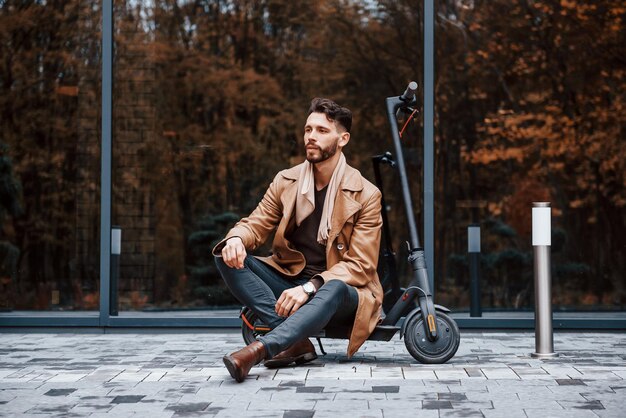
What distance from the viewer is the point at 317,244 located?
6223 millimetres

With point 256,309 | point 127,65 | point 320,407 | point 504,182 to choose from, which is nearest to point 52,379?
point 256,309

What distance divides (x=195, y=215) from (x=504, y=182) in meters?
2.77

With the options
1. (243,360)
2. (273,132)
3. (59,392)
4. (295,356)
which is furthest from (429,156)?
(59,392)

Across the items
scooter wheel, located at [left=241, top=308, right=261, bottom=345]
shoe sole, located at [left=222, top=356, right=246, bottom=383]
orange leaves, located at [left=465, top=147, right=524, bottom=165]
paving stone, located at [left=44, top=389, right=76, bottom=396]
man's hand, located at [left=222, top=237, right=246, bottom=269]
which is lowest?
paving stone, located at [left=44, top=389, right=76, bottom=396]

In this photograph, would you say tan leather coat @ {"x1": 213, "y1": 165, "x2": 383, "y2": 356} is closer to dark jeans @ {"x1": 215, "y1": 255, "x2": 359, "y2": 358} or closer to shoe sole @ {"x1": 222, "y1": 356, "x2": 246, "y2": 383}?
dark jeans @ {"x1": 215, "y1": 255, "x2": 359, "y2": 358}

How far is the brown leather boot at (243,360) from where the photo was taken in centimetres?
523

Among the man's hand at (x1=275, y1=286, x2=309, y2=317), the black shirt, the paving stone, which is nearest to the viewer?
the paving stone

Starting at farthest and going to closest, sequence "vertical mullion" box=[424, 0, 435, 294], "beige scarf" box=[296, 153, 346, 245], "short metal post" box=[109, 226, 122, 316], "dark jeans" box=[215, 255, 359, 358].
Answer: "short metal post" box=[109, 226, 122, 316], "vertical mullion" box=[424, 0, 435, 294], "beige scarf" box=[296, 153, 346, 245], "dark jeans" box=[215, 255, 359, 358]

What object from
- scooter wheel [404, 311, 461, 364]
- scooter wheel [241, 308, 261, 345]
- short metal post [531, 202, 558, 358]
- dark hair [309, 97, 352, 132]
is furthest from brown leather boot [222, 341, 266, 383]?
short metal post [531, 202, 558, 358]

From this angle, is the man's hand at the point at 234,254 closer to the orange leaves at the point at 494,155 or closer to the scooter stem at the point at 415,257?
the scooter stem at the point at 415,257

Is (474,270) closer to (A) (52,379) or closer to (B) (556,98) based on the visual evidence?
(B) (556,98)

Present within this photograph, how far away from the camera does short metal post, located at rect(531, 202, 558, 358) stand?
6491mm

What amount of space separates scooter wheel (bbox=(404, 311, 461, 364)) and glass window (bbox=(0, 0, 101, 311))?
414 centimetres

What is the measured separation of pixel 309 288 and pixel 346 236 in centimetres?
51
